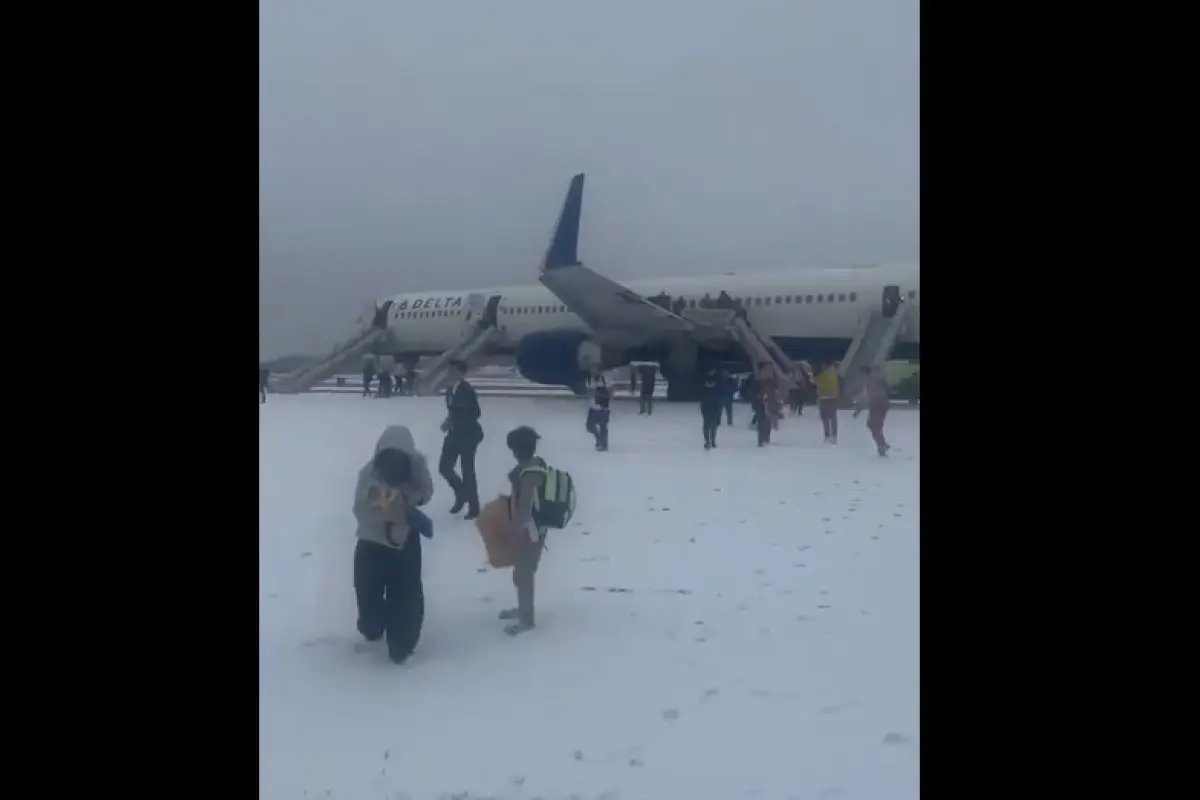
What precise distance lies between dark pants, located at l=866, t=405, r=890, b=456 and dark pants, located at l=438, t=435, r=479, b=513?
7.94ft

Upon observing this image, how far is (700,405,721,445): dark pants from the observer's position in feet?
16.2

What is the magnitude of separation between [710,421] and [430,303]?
1588mm

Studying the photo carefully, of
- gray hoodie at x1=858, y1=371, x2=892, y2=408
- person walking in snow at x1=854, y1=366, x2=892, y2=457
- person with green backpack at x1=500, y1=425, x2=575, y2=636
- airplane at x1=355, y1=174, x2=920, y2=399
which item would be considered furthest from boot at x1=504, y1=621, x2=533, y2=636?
airplane at x1=355, y1=174, x2=920, y2=399

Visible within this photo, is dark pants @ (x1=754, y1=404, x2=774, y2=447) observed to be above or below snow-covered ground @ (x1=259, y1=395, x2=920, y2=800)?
above

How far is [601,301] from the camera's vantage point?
730 centimetres

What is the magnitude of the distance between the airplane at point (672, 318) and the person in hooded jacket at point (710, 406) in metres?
1.07

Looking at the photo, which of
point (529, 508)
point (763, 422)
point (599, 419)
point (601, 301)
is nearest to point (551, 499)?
point (529, 508)

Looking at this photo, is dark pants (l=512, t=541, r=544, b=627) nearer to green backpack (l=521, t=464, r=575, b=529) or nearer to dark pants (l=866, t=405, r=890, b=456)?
green backpack (l=521, t=464, r=575, b=529)

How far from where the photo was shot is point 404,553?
2133mm

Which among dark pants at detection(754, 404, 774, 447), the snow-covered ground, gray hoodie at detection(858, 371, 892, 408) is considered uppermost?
gray hoodie at detection(858, 371, 892, 408)

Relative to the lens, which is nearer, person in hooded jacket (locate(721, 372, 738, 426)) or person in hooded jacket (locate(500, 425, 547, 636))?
person in hooded jacket (locate(500, 425, 547, 636))

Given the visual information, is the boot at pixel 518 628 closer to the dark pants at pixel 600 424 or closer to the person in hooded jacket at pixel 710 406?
the dark pants at pixel 600 424

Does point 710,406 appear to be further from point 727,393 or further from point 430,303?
point 430,303
